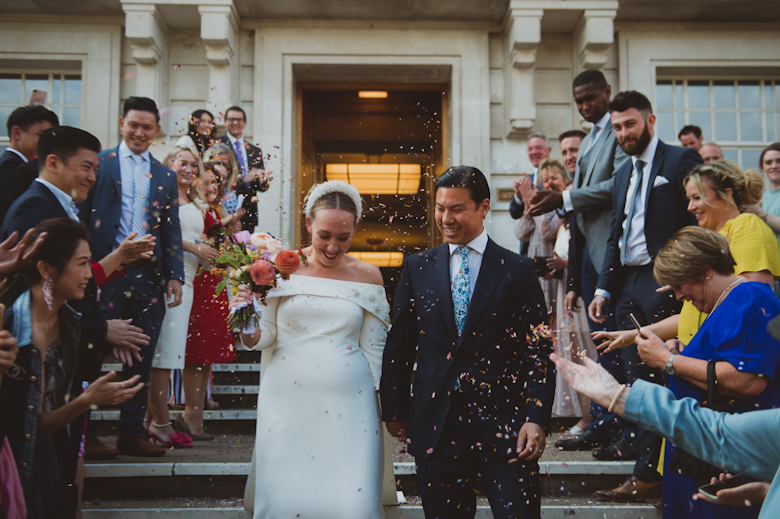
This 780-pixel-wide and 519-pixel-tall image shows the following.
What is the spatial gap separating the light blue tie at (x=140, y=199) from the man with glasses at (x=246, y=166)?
2.18 m

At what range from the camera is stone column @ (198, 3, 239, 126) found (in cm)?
765

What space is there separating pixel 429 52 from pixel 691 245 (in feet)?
21.1

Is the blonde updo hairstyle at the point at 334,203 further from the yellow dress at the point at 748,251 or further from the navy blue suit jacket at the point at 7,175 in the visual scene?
the navy blue suit jacket at the point at 7,175

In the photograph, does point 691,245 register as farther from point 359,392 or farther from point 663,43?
point 663,43

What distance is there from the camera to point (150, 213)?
424 cm

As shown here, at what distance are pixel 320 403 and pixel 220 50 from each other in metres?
6.10

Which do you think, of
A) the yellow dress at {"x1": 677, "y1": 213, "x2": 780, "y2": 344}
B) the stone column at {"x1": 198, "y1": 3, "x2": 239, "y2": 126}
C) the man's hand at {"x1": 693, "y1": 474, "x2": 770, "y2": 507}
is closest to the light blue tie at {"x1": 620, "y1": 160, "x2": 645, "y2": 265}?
the yellow dress at {"x1": 677, "y1": 213, "x2": 780, "y2": 344}

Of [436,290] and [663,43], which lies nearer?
[436,290]

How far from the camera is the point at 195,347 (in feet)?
15.6

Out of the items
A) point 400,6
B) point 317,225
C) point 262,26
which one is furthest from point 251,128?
point 317,225

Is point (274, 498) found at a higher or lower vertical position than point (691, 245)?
lower

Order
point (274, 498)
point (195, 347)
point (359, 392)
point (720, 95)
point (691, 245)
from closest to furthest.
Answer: point (691, 245), point (274, 498), point (359, 392), point (195, 347), point (720, 95)

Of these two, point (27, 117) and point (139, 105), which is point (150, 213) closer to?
point (139, 105)

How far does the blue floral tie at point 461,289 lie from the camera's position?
104 inches
